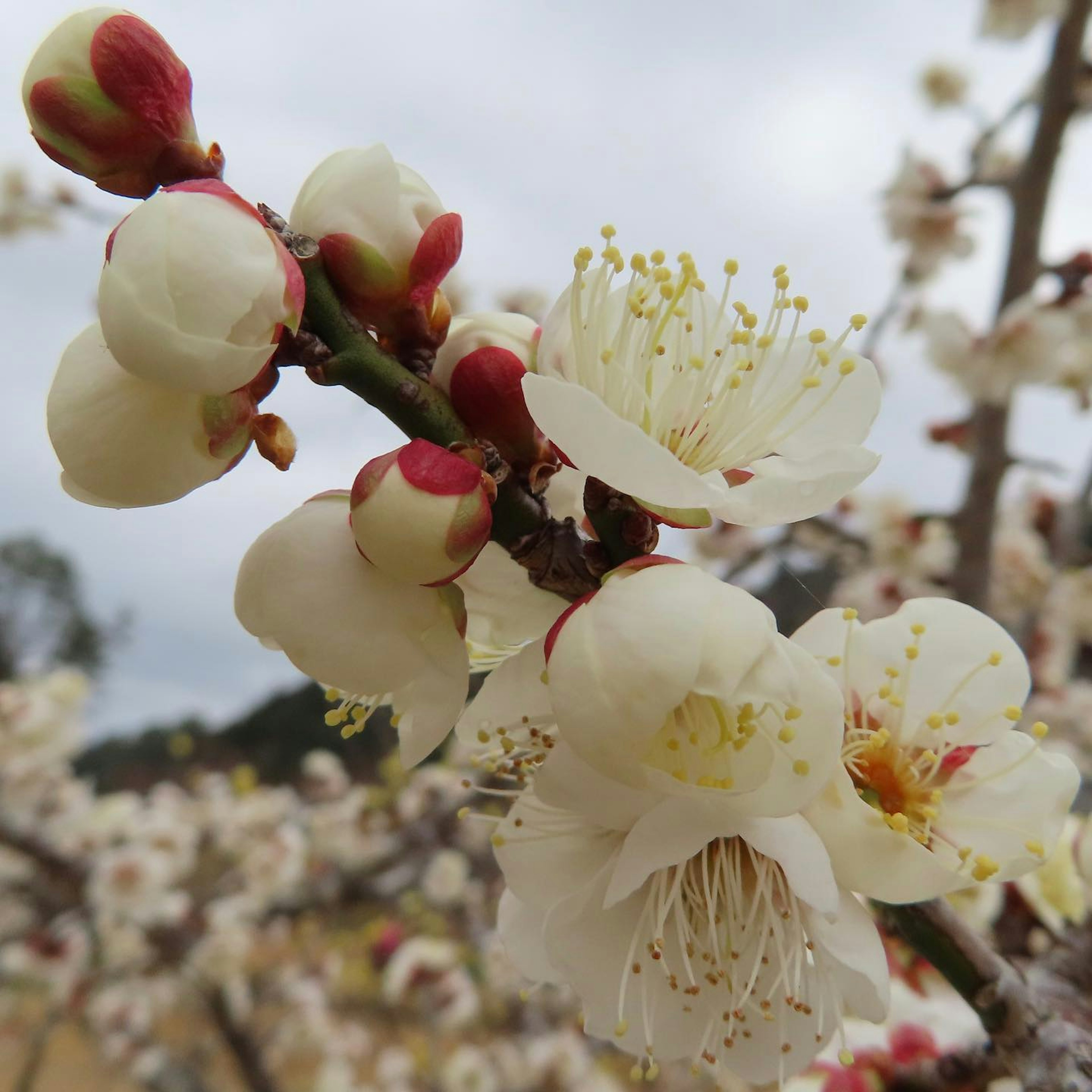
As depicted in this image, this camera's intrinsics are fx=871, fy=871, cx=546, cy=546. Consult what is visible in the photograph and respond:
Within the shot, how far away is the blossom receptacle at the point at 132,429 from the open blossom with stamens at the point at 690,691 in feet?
0.46

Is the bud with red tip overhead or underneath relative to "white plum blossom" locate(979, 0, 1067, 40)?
underneath

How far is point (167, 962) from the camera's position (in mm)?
2158

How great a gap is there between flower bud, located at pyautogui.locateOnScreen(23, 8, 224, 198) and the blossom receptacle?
0.21ft

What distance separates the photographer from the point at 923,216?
179cm

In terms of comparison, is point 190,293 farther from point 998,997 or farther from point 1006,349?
point 1006,349

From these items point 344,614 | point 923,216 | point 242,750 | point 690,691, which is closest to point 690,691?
point 690,691

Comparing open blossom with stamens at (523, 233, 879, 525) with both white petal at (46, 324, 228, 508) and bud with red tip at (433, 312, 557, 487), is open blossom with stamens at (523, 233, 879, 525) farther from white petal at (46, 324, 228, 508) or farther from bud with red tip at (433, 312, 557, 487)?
white petal at (46, 324, 228, 508)

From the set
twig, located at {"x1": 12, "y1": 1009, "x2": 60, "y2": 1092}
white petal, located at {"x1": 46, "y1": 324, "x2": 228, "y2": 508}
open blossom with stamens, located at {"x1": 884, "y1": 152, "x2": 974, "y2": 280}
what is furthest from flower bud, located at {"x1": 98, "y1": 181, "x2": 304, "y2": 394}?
twig, located at {"x1": 12, "y1": 1009, "x2": 60, "y2": 1092}

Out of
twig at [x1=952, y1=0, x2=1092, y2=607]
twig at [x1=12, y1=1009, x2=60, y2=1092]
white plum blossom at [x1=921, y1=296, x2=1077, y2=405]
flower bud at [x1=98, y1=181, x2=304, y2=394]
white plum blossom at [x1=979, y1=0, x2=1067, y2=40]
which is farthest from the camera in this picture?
twig at [x1=12, y1=1009, x2=60, y2=1092]

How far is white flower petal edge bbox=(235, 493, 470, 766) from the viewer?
1.01 feet

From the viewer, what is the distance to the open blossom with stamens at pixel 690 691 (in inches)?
10.3

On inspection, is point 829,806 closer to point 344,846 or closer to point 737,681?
point 737,681

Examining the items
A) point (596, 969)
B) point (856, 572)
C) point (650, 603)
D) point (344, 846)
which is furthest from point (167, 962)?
point (650, 603)

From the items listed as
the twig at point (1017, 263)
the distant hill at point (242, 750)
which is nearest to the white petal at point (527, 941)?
the twig at point (1017, 263)
